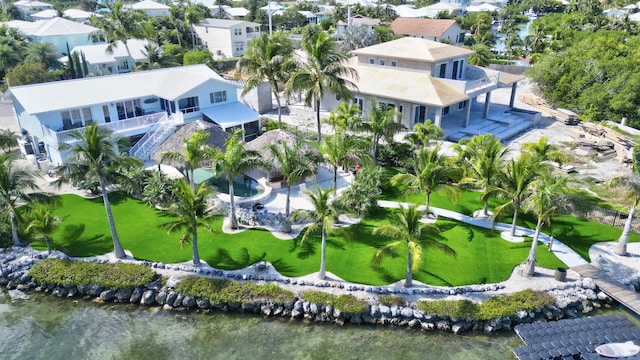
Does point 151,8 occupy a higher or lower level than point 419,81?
higher

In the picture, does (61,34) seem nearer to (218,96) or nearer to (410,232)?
(218,96)

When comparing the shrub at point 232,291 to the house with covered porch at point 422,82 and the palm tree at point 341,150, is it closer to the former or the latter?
the palm tree at point 341,150

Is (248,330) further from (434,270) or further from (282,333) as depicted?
(434,270)

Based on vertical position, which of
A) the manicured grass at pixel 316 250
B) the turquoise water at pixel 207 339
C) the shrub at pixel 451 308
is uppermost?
the manicured grass at pixel 316 250

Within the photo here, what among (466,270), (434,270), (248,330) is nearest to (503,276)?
(466,270)

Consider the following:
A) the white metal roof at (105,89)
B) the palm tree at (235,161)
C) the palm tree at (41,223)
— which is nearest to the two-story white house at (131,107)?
the white metal roof at (105,89)

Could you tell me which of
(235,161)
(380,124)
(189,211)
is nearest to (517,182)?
(380,124)
